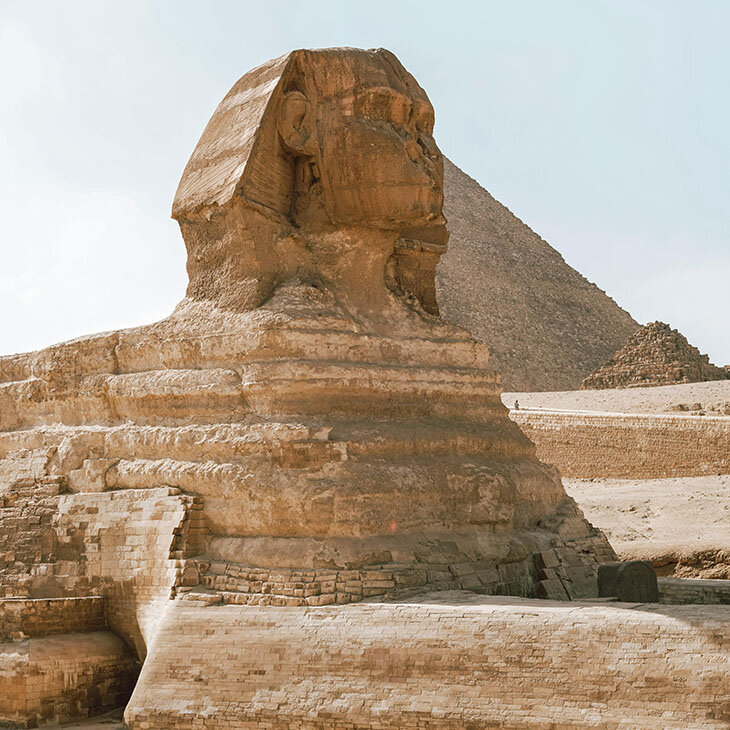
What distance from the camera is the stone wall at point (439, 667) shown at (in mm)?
4906

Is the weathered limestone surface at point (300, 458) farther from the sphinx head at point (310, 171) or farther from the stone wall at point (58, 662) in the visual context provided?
the stone wall at point (58, 662)

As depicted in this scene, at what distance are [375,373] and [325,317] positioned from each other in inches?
18.3

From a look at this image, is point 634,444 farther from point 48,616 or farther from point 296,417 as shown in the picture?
point 48,616

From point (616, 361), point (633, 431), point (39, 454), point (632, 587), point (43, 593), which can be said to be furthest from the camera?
point (616, 361)

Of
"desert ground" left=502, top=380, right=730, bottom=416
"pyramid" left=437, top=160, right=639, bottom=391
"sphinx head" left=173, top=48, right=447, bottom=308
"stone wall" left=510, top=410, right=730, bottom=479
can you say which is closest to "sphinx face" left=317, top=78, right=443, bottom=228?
"sphinx head" left=173, top=48, right=447, bottom=308

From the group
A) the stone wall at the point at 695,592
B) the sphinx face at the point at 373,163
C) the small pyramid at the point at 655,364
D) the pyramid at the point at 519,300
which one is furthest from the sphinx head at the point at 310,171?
the pyramid at the point at 519,300

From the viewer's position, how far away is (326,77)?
292 inches

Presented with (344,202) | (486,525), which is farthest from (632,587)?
(344,202)

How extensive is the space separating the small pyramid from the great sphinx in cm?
4892

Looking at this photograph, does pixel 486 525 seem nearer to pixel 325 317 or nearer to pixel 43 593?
pixel 325 317

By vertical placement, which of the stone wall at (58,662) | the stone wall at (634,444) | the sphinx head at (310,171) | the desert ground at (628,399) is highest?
the sphinx head at (310,171)

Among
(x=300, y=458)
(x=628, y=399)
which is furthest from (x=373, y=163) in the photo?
(x=628, y=399)

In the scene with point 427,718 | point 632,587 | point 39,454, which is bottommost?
point 427,718

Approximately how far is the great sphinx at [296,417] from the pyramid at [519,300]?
7028cm
